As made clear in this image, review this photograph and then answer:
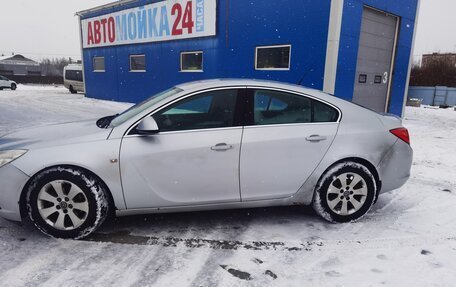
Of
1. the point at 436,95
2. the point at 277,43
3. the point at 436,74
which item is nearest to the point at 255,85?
the point at 277,43

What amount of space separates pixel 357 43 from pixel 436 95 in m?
13.7

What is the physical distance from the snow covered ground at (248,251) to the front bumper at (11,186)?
1.28ft

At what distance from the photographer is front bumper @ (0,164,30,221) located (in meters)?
2.98

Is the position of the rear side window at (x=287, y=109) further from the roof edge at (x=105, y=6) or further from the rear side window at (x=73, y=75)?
the rear side window at (x=73, y=75)

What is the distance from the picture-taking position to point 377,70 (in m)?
11.6

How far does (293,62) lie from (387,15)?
4.00 metres

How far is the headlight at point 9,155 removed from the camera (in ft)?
9.87

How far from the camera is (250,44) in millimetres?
11117

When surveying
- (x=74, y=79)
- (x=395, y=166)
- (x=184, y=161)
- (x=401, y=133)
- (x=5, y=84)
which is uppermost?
(x=74, y=79)

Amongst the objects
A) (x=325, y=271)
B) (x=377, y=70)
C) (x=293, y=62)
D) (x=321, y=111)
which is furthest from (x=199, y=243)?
(x=377, y=70)

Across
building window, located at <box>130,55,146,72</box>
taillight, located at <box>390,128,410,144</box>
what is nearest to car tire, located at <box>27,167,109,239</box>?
taillight, located at <box>390,128,410,144</box>

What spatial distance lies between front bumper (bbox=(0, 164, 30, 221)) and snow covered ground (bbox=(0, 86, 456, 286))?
39 cm

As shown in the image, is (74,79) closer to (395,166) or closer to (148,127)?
(148,127)

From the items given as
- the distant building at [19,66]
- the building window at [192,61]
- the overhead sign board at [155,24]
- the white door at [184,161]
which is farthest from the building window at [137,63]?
the distant building at [19,66]
